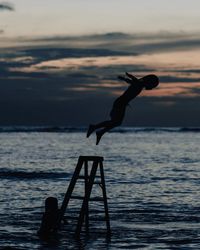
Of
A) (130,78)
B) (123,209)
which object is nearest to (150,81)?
(130,78)

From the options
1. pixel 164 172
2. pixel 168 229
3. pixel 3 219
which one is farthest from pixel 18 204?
pixel 164 172

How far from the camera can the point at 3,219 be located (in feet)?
59.3

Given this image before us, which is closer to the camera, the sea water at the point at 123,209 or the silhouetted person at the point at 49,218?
the sea water at the point at 123,209

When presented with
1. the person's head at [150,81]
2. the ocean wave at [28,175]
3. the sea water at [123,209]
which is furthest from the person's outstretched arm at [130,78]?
the ocean wave at [28,175]

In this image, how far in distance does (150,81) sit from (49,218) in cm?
482

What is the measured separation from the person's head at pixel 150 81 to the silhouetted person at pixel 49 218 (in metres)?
4.35

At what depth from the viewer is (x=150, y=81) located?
40.0 ft

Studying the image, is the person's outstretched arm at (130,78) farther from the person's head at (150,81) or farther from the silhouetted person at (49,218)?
the silhouetted person at (49,218)

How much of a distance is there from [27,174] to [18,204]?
14977 mm

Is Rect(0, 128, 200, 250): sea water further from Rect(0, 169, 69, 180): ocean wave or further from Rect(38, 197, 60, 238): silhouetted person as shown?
Rect(38, 197, 60, 238): silhouetted person

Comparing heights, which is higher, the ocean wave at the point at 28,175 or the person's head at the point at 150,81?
the person's head at the point at 150,81

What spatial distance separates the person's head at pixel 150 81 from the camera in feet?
39.7

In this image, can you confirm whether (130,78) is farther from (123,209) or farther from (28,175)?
(28,175)

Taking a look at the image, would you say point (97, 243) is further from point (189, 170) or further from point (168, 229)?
point (189, 170)
